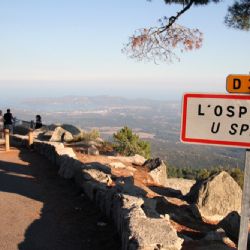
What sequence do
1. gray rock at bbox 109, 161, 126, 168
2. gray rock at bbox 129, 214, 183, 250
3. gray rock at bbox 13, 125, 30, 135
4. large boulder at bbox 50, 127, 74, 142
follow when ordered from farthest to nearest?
gray rock at bbox 13, 125, 30, 135 < large boulder at bbox 50, 127, 74, 142 < gray rock at bbox 109, 161, 126, 168 < gray rock at bbox 129, 214, 183, 250

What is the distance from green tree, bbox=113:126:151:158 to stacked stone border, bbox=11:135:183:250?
9865mm

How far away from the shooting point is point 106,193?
32.2 ft

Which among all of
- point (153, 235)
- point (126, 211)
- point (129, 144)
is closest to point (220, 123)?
point (153, 235)

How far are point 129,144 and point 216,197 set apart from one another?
13.5 m

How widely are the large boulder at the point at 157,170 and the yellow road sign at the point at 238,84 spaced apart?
44.3ft

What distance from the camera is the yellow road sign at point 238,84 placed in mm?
4137

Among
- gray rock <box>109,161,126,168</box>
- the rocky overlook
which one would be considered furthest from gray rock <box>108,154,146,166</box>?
gray rock <box>109,161,126,168</box>

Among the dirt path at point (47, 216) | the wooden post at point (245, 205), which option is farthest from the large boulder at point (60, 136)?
the wooden post at point (245, 205)

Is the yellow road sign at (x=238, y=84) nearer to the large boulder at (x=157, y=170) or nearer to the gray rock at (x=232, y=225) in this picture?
the gray rock at (x=232, y=225)

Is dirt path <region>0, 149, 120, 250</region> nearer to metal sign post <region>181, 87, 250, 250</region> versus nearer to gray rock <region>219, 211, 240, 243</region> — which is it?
gray rock <region>219, 211, 240, 243</region>

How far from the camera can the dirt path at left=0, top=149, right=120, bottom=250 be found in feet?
26.2

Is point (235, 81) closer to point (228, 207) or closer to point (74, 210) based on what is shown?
A: point (74, 210)

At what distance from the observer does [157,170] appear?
59.7ft

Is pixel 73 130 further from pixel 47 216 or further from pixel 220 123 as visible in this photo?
pixel 220 123
